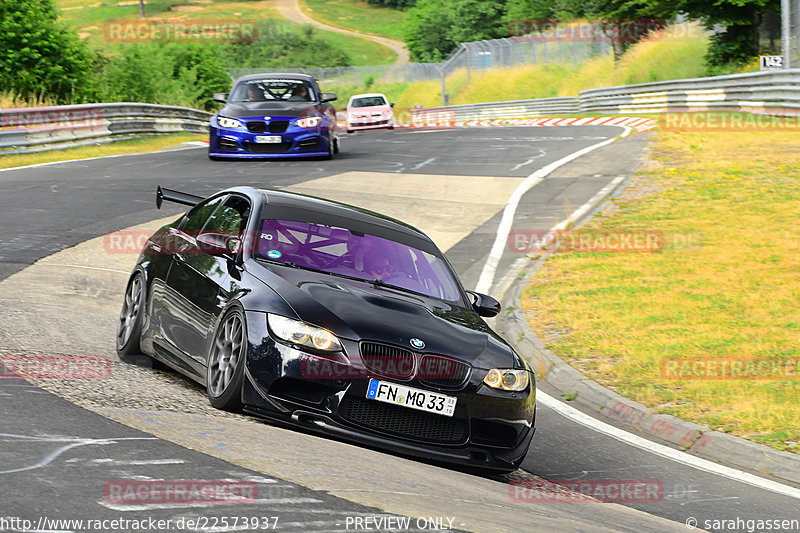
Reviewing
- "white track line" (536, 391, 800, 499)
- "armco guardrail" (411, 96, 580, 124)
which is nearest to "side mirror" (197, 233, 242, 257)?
"white track line" (536, 391, 800, 499)

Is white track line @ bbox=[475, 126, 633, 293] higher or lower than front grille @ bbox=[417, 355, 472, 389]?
lower

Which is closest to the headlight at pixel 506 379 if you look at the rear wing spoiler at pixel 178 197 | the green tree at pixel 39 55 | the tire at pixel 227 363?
→ the tire at pixel 227 363

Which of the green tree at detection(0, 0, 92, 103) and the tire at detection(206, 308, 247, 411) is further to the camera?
the green tree at detection(0, 0, 92, 103)

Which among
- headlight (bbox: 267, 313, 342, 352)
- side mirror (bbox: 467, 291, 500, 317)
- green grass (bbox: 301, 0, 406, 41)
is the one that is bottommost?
side mirror (bbox: 467, 291, 500, 317)

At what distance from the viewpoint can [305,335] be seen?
19.4 ft

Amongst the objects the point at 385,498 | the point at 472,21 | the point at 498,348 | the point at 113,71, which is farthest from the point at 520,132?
the point at 472,21

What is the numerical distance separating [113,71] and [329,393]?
1364 inches

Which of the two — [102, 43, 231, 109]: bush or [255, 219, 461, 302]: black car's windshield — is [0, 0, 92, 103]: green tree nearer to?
[102, 43, 231, 109]: bush

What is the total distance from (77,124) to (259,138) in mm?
6876

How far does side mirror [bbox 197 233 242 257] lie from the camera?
7.02 metres

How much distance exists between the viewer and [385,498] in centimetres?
457

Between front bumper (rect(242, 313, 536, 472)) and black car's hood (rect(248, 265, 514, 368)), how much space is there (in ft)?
0.60

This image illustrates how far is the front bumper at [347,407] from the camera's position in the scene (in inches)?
229

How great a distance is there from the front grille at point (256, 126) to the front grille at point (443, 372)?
1653cm
